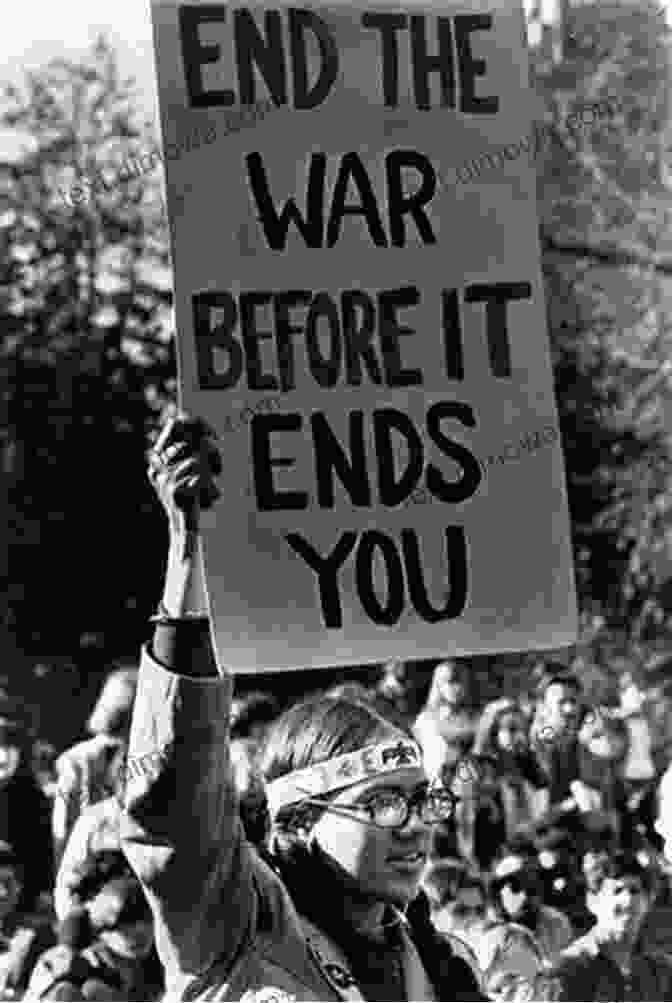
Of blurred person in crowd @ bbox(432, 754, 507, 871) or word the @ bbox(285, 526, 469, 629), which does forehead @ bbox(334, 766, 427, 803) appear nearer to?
word the @ bbox(285, 526, 469, 629)

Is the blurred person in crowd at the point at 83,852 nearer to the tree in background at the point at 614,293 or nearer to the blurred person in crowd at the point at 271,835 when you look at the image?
the blurred person in crowd at the point at 271,835

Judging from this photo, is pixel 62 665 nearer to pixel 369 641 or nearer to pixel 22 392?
pixel 22 392

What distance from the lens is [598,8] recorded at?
14492 millimetres

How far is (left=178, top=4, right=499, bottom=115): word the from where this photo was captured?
4148 millimetres

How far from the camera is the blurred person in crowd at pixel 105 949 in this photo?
252 inches

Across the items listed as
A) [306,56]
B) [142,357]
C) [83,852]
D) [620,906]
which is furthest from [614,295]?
[306,56]

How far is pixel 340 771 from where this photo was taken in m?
3.97

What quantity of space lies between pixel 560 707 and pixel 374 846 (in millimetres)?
4095

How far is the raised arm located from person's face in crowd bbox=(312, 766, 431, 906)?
0.22m

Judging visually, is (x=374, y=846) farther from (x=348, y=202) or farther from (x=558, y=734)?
(x=558, y=734)

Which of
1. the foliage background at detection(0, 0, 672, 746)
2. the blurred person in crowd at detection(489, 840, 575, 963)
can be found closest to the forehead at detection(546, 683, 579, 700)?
the blurred person in crowd at detection(489, 840, 575, 963)

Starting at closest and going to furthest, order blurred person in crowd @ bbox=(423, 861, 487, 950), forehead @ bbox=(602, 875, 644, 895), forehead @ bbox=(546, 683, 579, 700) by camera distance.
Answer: blurred person in crowd @ bbox=(423, 861, 487, 950), forehead @ bbox=(602, 875, 644, 895), forehead @ bbox=(546, 683, 579, 700)

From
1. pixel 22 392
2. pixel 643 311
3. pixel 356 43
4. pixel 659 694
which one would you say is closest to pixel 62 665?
pixel 22 392

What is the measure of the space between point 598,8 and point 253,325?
10.7 meters
